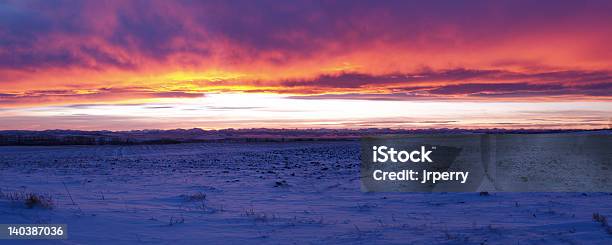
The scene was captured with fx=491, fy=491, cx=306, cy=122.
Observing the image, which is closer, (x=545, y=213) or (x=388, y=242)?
(x=388, y=242)

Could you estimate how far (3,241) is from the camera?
7551 millimetres

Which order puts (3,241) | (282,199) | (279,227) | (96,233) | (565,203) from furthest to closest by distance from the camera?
(282,199) → (565,203) → (279,227) → (96,233) → (3,241)

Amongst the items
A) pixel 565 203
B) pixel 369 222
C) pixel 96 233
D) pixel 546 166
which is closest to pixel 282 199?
pixel 369 222

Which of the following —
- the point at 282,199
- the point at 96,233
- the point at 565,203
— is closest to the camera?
the point at 96,233

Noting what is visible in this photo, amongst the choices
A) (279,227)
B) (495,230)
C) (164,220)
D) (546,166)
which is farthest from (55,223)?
(546,166)

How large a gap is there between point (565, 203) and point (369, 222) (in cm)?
530

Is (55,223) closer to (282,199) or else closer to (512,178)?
(282,199)

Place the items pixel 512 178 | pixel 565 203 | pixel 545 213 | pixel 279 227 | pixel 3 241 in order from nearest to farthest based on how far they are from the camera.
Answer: pixel 3 241
pixel 279 227
pixel 545 213
pixel 565 203
pixel 512 178

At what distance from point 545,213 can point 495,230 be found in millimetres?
2562

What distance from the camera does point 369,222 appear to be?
9.80 metres

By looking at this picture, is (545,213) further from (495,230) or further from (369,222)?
(369,222)

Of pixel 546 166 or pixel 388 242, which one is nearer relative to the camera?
pixel 388 242

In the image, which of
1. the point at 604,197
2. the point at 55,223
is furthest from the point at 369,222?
the point at 604,197

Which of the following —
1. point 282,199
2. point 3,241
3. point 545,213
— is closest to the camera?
point 3,241
